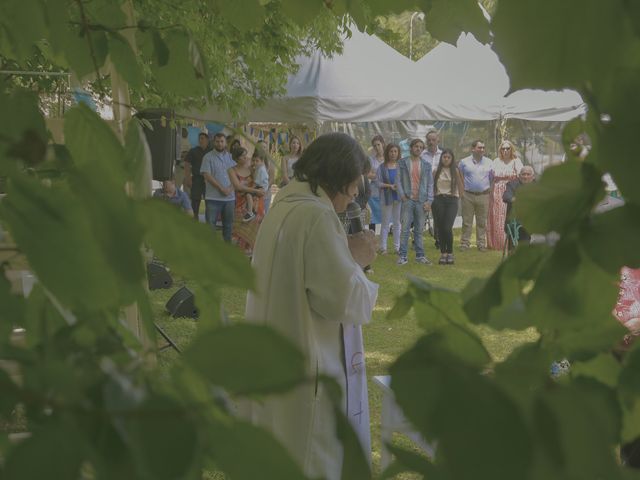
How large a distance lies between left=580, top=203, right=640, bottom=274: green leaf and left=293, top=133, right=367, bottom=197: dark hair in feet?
7.75

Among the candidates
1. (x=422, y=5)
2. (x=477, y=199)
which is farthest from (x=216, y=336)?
(x=477, y=199)

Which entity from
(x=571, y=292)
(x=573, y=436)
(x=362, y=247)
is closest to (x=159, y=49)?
(x=571, y=292)

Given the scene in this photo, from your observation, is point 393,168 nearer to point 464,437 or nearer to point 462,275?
point 462,275

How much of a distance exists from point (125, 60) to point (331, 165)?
1860mm

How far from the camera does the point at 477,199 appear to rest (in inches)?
467

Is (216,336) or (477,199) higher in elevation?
(216,336)

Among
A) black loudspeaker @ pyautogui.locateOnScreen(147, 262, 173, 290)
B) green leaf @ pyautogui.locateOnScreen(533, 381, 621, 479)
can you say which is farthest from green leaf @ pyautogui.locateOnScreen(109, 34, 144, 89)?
black loudspeaker @ pyautogui.locateOnScreen(147, 262, 173, 290)

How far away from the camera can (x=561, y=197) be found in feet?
1.85

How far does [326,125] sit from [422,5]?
11787mm

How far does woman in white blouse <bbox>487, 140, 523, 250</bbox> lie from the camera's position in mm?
11484

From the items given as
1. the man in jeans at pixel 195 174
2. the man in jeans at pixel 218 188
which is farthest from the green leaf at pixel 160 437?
the man in jeans at pixel 195 174

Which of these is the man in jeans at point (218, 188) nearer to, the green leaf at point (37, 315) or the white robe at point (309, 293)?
the white robe at point (309, 293)

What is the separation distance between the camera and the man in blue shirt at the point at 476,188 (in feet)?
37.9

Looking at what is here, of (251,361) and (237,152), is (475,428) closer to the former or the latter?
(251,361)
